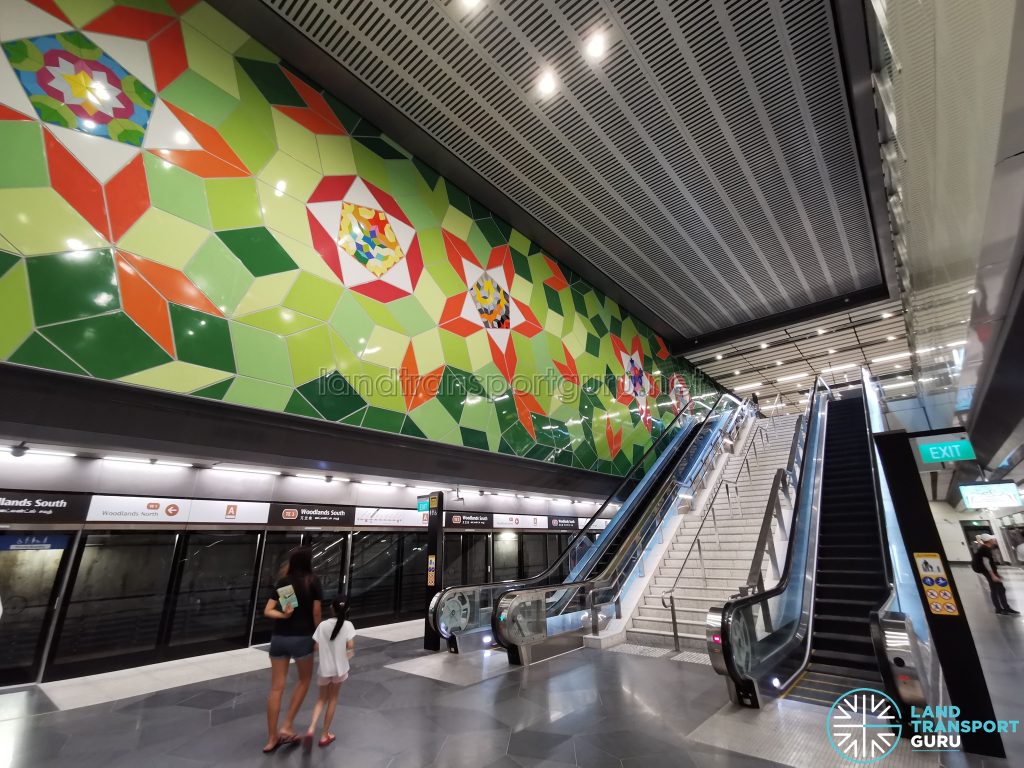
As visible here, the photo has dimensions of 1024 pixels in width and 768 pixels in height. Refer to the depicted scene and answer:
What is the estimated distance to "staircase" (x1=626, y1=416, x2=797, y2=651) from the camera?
6.30 m

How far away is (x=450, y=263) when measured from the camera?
9.06m

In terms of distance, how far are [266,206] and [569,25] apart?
4.88 m

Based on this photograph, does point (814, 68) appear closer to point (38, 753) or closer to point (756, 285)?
point (756, 285)

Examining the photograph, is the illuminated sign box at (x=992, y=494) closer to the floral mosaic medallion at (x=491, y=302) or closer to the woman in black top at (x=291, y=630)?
the floral mosaic medallion at (x=491, y=302)


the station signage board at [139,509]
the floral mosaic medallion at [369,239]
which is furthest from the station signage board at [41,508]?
the floral mosaic medallion at [369,239]

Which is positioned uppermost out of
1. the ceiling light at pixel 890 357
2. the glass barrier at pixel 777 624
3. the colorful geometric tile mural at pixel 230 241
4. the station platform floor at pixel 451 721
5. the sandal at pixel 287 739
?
the ceiling light at pixel 890 357

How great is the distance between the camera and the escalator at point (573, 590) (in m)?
5.87

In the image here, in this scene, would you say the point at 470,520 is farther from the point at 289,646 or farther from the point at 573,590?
the point at 289,646

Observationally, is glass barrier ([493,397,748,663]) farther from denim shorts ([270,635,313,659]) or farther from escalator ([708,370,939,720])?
denim shorts ([270,635,313,659])

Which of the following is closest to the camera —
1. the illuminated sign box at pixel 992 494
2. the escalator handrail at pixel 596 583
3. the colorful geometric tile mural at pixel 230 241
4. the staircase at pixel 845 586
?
the staircase at pixel 845 586

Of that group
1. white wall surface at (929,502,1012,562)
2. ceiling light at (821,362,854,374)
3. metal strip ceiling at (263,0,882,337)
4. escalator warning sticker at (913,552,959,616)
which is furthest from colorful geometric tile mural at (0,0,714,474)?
white wall surface at (929,502,1012,562)

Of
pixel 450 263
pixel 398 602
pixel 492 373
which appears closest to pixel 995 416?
pixel 492 373

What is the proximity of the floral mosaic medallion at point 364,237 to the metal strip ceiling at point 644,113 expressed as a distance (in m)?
1.69

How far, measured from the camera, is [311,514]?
25.8 ft
